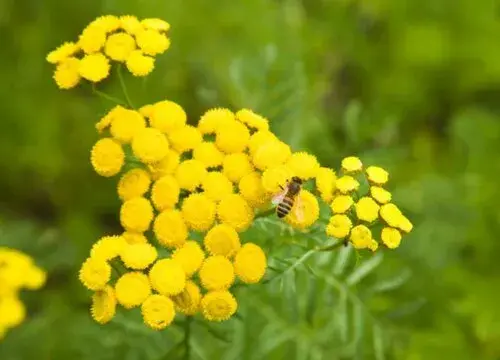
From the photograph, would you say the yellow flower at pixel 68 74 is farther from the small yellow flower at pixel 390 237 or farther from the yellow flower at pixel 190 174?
the small yellow flower at pixel 390 237

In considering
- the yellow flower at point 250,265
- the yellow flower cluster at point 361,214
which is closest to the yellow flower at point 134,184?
the yellow flower at point 250,265

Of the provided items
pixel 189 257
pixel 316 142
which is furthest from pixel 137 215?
pixel 316 142

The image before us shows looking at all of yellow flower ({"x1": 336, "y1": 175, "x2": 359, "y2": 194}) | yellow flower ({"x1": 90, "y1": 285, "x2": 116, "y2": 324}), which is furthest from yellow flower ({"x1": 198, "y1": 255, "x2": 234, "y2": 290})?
yellow flower ({"x1": 336, "y1": 175, "x2": 359, "y2": 194})

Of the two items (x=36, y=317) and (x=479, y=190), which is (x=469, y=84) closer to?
(x=479, y=190)

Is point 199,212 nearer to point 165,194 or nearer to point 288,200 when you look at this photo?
point 165,194

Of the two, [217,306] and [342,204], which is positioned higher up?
[342,204]

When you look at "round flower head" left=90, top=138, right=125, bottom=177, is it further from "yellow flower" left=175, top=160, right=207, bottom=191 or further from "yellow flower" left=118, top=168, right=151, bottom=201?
"yellow flower" left=175, top=160, right=207, bottom=191
